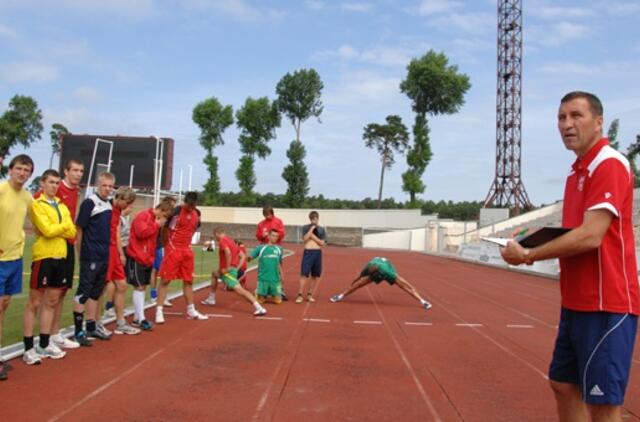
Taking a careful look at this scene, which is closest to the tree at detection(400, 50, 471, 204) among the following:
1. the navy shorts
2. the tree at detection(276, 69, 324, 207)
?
the tree at detection(276, 69, 324, 207)

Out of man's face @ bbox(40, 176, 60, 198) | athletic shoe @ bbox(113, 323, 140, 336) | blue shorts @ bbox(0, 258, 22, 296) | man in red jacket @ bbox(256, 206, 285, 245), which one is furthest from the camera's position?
man in red jacket @ bbox(256, 206, 285, 245)

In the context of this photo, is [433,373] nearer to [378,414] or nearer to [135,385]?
[378,414]

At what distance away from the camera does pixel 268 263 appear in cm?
999

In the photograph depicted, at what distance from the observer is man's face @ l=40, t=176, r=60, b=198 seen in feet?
17.5

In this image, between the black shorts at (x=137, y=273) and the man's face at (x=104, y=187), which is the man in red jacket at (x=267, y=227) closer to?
the black shorts at (x=137, y=273)

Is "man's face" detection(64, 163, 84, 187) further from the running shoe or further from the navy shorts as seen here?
the navy shorts

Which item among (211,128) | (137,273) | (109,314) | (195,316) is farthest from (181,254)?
(211,128)

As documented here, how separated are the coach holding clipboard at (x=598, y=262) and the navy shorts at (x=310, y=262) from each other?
8.11 metres

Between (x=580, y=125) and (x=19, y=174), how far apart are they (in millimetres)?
4513

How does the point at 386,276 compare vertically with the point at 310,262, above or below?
below

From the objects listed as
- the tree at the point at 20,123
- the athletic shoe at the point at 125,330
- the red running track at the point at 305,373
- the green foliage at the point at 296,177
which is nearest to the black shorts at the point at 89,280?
the red running track at the point at 305,373

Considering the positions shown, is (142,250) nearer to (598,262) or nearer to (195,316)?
(195,316)

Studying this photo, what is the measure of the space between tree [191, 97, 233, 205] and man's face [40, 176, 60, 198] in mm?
53691

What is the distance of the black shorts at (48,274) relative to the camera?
5226 mm
